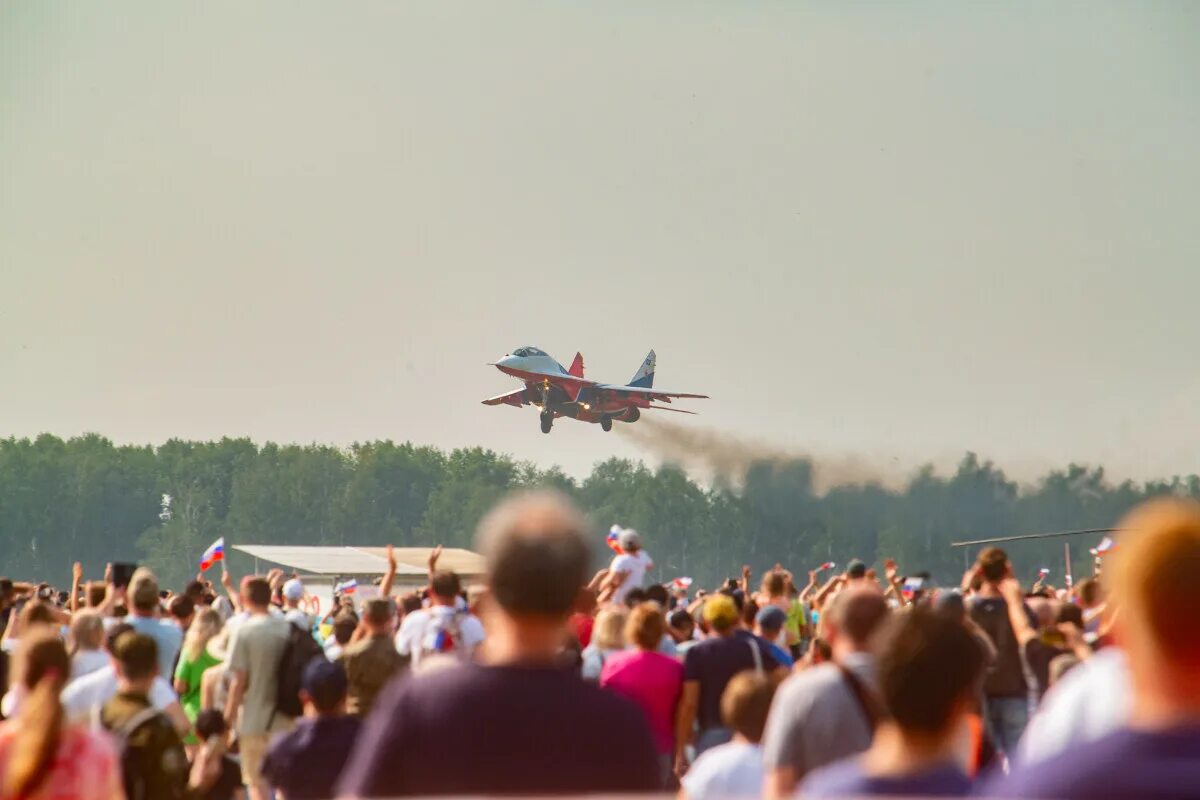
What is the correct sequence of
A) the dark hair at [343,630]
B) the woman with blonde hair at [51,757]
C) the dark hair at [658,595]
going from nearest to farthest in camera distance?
the woman with blonde hair at [51,757], the dark hair at [343,630], the dark hair at [658,595]

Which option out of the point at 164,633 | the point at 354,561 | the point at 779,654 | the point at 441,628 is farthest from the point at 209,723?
the point at 354,561

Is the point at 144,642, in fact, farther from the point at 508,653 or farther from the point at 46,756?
the point at 508,653

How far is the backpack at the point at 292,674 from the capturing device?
9.23 meters

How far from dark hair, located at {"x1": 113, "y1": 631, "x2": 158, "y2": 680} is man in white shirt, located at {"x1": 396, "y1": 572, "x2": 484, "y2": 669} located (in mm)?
2260

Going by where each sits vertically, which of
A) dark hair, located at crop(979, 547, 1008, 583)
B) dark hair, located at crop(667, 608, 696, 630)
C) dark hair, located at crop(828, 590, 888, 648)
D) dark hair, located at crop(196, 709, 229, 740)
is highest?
dark hair, located at crop(979, 547, 1008, 583)

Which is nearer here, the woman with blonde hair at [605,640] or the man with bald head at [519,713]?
the man with bald head at [519,713]

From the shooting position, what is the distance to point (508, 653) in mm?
3480

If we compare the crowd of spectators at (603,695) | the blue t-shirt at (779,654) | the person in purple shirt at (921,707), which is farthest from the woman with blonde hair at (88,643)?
the person in purple shirt at (921,707)

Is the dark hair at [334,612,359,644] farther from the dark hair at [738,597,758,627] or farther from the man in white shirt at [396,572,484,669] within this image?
the dark hair at [738,597,758,627]

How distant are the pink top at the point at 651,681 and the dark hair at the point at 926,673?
4.63m

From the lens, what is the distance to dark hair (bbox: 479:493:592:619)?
3438 mm

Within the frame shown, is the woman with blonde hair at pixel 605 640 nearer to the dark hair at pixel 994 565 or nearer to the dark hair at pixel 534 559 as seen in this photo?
the dark hair at pixel 994 565

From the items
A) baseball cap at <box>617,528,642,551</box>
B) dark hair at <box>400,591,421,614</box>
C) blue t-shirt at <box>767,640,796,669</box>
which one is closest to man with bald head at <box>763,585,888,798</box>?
blue t-shirt at <box>767,640,796,669</box>

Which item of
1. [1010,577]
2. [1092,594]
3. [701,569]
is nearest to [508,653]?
[1010,577]
